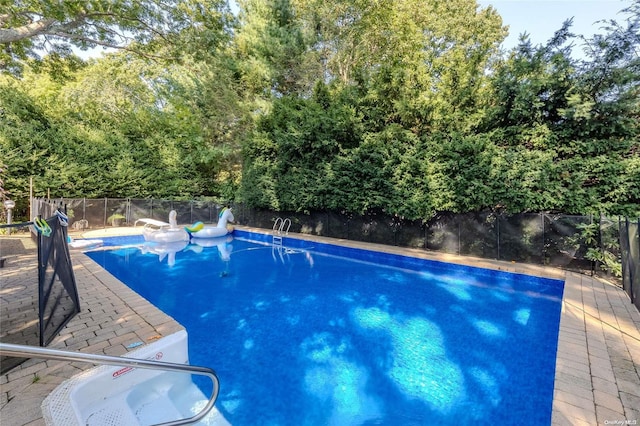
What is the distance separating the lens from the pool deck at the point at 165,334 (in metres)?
2.26

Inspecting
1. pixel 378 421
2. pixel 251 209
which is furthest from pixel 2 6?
pixel 378 421

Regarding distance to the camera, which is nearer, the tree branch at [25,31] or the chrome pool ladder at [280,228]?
the tree branch at [25,31]

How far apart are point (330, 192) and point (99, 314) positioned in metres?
8.06

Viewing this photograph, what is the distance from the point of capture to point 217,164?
17.7 m

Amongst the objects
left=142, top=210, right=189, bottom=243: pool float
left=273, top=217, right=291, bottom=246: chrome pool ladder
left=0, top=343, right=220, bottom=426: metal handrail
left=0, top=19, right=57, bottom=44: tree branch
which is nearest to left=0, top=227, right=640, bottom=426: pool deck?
left=0, top=343, right=220, bottom=426: metal handrail

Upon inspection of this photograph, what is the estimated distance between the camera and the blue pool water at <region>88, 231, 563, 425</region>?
3.05 metres

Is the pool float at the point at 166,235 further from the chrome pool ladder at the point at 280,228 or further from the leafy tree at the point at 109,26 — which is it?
the leafy tree at the point at 109,26

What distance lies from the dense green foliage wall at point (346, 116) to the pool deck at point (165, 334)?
3359mm

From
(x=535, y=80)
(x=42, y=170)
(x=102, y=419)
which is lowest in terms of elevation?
(x=102, y=419)

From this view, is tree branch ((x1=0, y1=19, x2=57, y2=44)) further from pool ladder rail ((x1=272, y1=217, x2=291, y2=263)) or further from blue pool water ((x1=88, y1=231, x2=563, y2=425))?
pool ladder rail ((x1=272, y1=217, x2=291, y2=263))

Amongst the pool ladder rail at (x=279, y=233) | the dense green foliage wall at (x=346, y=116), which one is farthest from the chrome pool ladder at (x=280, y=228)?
the dense green foliage wall at (x=346, y=116)

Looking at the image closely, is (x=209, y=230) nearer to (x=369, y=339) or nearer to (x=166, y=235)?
(x=166, y=235)

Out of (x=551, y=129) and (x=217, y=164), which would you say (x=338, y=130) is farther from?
(x=217, y=164)

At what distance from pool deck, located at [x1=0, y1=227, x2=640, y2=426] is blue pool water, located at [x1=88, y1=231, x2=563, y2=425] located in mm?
504
